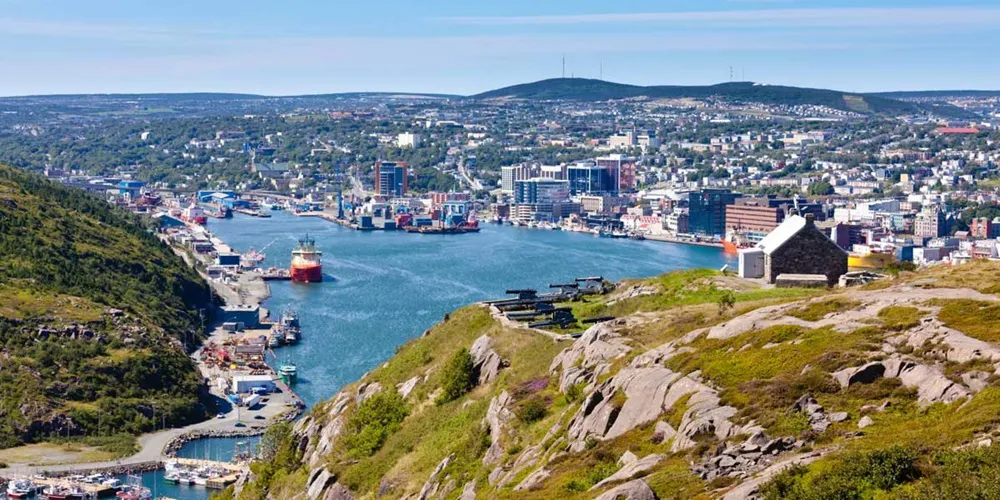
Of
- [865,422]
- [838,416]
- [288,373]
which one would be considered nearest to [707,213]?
[288,373]

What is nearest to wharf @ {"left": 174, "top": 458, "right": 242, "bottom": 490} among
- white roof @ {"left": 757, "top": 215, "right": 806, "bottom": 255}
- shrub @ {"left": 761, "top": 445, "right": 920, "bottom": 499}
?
white roof @ {"left": 757, "top": 215, "right": 806, "bottom": 255}

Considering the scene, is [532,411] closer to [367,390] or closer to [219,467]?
[367,390]

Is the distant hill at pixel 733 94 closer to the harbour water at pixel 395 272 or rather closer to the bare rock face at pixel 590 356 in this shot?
the harbour water at pixel 395 272

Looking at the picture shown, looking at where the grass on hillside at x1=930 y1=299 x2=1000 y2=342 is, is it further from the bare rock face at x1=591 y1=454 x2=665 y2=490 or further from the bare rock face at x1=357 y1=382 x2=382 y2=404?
the bare rock face at x1=357 y1=382 x2=382 y2=404

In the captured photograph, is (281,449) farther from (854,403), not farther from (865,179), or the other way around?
(865,179)

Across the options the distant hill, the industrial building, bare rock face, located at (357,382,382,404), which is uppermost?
bare rock face, located at (357,382,382,404)

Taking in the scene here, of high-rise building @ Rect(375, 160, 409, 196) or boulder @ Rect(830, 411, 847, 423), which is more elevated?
boulder @ Rect(830, 411, 847, 423)
